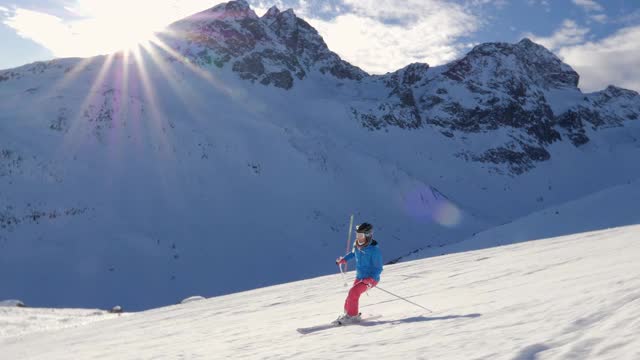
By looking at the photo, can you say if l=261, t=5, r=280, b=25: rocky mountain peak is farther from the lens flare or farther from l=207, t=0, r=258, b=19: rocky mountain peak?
the lens flare

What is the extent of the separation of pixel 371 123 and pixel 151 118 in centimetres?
5136

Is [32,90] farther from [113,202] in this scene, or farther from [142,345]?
[142,345]

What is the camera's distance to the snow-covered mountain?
79.4 feet

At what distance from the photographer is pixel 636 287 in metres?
A: 5.74

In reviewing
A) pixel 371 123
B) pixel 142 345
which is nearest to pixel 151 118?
pixel 142 345

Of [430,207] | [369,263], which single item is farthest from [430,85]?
[369,263]

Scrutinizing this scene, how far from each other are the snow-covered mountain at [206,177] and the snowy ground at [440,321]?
1029 centimetres

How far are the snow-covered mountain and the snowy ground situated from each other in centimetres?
1029

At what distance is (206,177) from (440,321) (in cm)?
2775

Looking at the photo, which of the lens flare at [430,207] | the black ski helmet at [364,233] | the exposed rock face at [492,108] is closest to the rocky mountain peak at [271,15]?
the exposed rock face at [492,108]

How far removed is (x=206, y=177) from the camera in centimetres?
3281

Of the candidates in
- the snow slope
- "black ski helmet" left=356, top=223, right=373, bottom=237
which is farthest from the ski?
the snow slope

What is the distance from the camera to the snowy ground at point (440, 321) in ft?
15.4

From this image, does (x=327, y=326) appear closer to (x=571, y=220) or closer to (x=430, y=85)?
(x=571, y=220)
